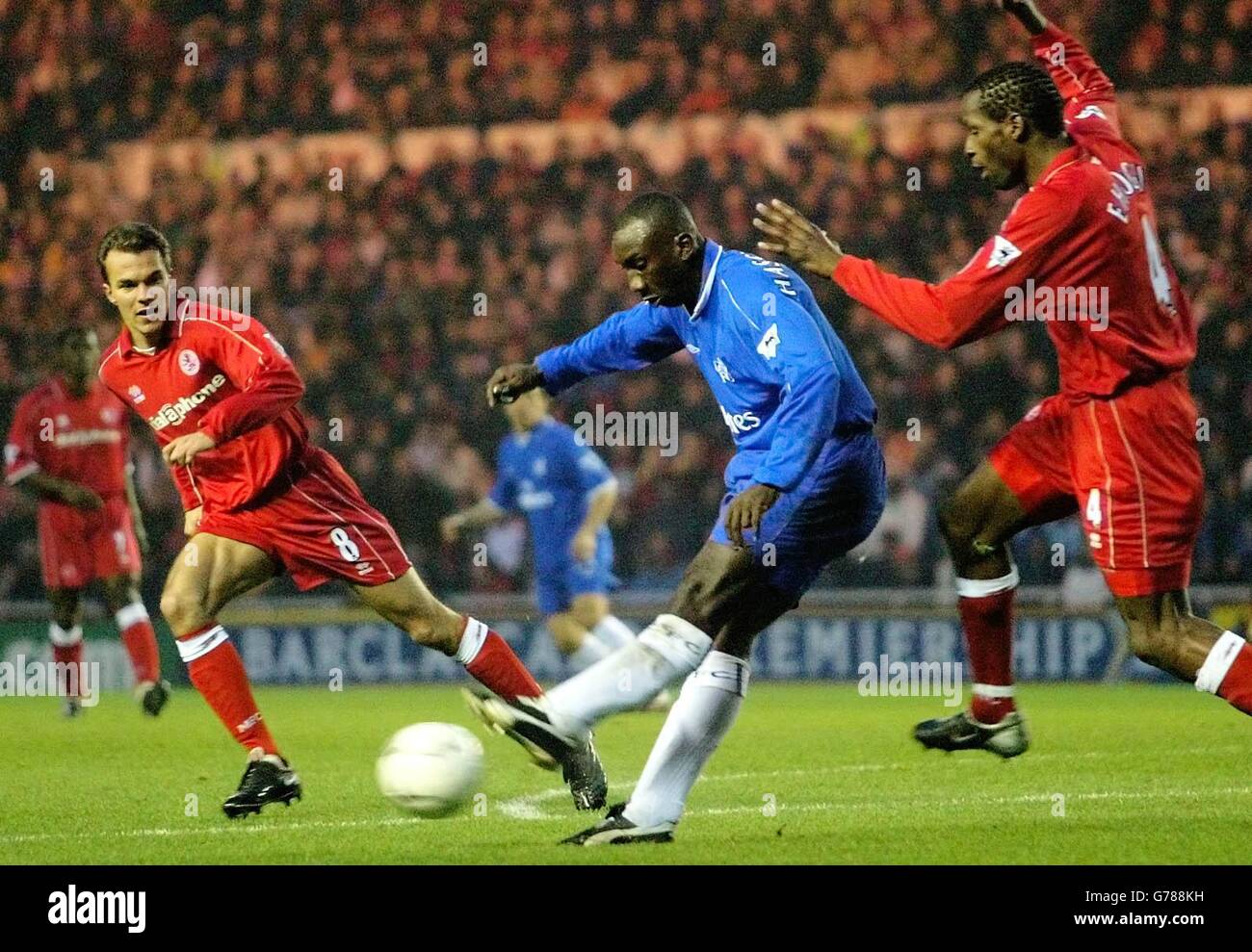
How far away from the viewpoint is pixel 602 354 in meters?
6.00

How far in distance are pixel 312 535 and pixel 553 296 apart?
379 inches

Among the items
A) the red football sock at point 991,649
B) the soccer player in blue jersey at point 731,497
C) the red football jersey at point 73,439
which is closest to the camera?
the soccer player in blue jersey at point 731,497

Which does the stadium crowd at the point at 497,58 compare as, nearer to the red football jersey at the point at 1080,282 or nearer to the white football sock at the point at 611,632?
the white football sock at the point at 611,632

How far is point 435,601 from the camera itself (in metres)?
6.84

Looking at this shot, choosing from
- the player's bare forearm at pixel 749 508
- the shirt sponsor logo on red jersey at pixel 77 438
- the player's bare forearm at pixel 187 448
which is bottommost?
the player's bare forearm at pixel 749 508

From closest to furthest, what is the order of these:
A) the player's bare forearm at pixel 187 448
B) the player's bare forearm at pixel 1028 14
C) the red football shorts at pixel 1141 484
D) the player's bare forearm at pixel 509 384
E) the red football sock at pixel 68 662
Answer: the red football shorts at pixel 1141 484 → the player's bare forearm at pixel 509 384 → the player's bare forearm at pixel 187 448 → the player's bare forearm at pixel 1028 14 → the red football sock at pixel 68 662

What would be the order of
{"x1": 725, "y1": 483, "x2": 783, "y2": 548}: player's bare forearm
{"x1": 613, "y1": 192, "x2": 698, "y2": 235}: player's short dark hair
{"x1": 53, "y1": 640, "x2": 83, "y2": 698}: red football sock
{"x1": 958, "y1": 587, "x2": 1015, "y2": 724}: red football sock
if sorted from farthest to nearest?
{"x1": 53, "y1": 640, "x2": 83, "y2": 698}: red football sock < {"x1": 958, "y1": 587, "x2": 1015, "y2": 724}: red football sock < {"x1": 613, "y1": 192, "x2": 698, "y2": 235}: player's short dark hair < {"x1": 725, "y1": 483, "x2": 783, "y2": 548}: player's bare forearm

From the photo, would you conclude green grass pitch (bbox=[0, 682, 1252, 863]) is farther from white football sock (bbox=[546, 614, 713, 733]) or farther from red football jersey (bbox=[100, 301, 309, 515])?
red football jersey (bbox=[100, 301, 309, 515])

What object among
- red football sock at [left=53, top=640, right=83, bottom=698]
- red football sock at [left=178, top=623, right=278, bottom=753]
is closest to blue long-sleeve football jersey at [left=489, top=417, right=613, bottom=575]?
red football sock at [left=53, top=640, right=83, bottom=698]

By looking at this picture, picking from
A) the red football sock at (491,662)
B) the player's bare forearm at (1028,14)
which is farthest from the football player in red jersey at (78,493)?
the player's bare forearm at (1028,14)

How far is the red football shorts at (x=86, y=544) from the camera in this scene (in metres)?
11.2

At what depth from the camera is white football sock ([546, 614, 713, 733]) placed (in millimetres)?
5309

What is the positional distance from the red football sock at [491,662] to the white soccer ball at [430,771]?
0.69 meters

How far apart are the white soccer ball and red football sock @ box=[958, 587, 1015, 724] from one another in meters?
1.98
